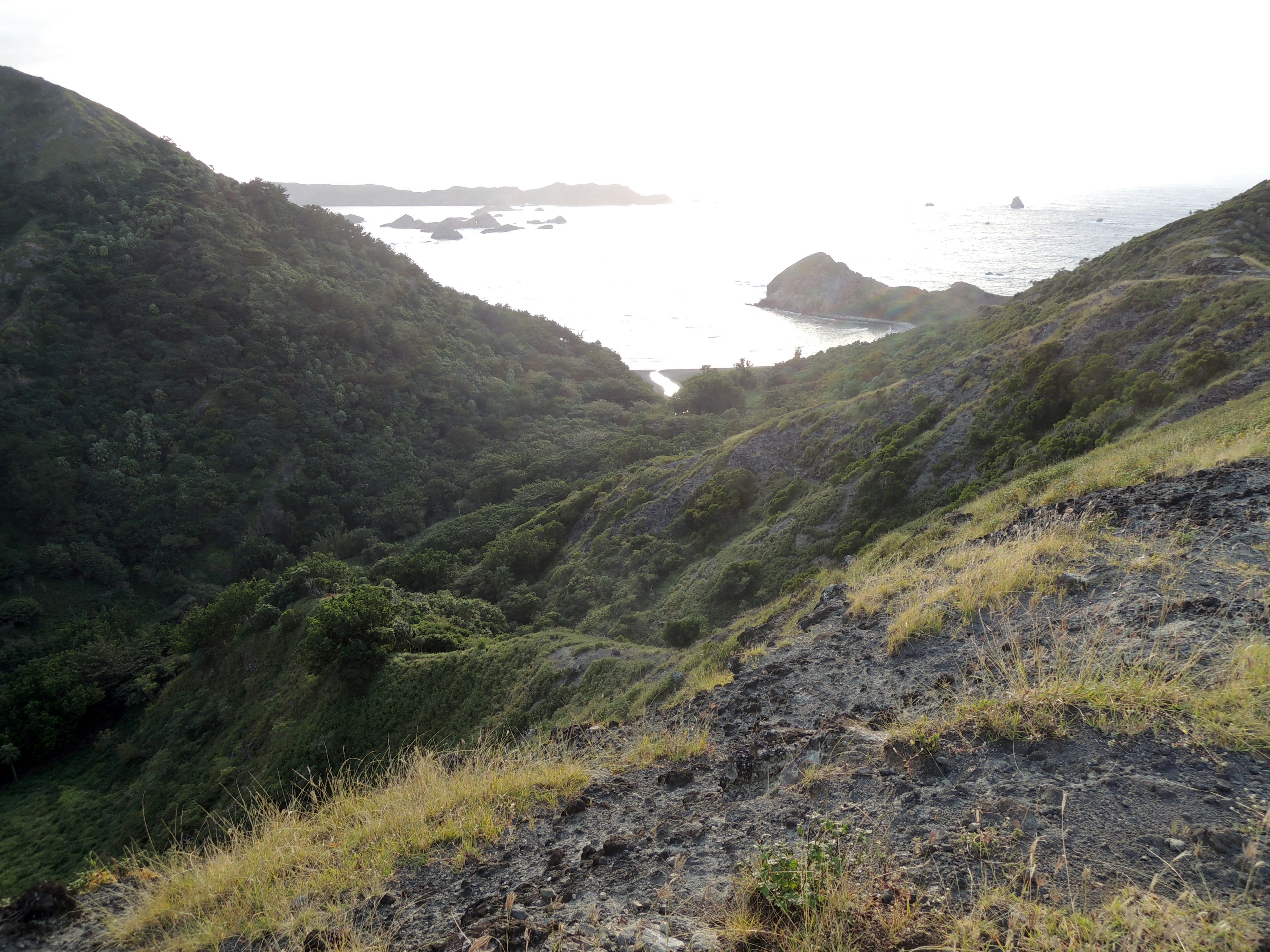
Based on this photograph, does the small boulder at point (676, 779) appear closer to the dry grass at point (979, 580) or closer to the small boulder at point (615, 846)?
the small boulder at point (615, 846)

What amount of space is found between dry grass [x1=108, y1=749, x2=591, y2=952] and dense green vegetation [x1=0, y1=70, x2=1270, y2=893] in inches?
258

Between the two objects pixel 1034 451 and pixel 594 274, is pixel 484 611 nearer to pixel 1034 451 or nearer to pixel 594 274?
pixel 1034 451

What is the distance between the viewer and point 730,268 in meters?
149

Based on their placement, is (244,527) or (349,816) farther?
(244,527)

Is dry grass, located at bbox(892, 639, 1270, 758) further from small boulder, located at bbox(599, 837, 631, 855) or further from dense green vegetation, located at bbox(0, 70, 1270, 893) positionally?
dense green vegetation, located at bbox(0, 70, 1270, 893)

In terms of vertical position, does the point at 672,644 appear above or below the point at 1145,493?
below

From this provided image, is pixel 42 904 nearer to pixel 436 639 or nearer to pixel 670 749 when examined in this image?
pixel 670 749

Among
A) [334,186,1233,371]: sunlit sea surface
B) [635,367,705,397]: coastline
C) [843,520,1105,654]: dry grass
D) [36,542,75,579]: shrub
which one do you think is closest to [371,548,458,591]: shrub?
[36,542,75,579]: shrub

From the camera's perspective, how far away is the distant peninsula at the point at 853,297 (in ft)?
296

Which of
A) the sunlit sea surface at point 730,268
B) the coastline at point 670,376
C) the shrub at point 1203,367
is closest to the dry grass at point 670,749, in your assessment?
the shrub at point 1203,367

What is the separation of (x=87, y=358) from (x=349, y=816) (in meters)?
54.2

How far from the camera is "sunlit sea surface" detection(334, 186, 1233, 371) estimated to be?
97.0 meters

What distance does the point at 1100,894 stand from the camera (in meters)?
3.15

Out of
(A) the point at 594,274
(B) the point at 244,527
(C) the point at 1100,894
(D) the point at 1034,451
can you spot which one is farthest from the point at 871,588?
(A) the point at 594,274
